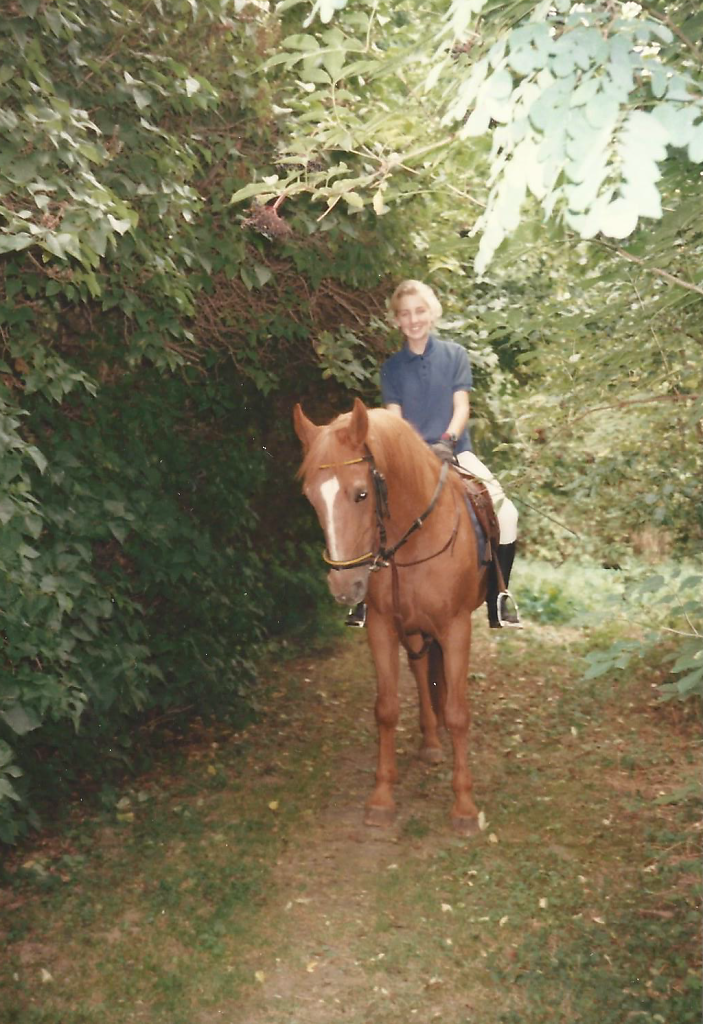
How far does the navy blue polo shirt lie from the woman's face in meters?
0.10

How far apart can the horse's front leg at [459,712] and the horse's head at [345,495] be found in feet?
3.18

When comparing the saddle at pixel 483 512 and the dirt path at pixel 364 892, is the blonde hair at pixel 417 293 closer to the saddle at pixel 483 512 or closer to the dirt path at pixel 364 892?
the saddle at pixel 483 512

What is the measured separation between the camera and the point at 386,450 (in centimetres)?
Answer: 468

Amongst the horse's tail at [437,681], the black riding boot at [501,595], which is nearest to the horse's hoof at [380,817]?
the horse's tail at [437,681]

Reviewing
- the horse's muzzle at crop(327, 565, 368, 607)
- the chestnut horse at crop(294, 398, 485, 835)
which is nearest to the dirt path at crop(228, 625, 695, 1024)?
the chestnut horse at crop(294, 398, 485, 835)

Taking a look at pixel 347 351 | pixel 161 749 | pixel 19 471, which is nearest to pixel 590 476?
pixel 347 351

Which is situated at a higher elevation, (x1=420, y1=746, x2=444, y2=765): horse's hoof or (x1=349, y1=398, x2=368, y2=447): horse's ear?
(x1=349, y1=398, x2=368, y2=447): horse's ear

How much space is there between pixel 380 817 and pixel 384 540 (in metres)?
1.85

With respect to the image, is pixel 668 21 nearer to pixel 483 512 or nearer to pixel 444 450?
pixel 444 450

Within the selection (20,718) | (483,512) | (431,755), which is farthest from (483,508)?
(20,718)

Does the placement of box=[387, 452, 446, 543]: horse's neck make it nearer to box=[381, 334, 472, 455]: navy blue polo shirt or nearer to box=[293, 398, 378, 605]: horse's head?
box=[293, 398, 378, 605]: horse's head

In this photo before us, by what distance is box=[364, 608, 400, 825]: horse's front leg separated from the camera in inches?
210

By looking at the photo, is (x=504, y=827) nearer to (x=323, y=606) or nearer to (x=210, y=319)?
(x=210, y=319)

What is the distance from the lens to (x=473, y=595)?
5480 millimetres
